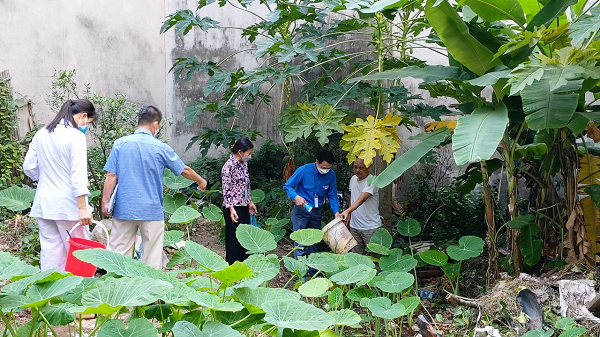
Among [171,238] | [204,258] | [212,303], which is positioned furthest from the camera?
[171,238]

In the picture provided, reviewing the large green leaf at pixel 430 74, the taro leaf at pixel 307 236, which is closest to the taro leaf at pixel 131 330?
the taro leaf at pixel 307 236

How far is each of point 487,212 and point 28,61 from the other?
6061mm

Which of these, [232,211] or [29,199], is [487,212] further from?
[29,199]

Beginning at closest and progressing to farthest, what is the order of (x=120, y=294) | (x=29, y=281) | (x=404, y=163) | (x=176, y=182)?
(x=120, y=294), (x=29, y=281), (x=404, y=163), (x=176, y=182)

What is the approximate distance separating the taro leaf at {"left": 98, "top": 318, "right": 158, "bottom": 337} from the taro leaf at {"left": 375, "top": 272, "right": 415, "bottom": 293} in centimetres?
206

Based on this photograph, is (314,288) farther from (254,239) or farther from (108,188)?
(108,188)

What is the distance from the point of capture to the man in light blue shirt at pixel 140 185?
13.7 ft

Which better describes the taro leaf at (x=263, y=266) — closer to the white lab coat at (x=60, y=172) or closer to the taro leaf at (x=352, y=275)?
the taro leaf at (x=352, y=275)

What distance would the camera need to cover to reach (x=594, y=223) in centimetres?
489

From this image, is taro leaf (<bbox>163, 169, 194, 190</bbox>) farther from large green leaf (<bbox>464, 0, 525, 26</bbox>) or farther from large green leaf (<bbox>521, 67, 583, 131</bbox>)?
large green leaf (<bbox>521, 67, 583, 131</bbox>)

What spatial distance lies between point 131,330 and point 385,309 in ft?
5.95

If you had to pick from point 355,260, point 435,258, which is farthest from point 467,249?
point 355,260

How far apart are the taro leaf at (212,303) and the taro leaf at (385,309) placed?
1386mm

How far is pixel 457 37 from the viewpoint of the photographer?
4.19m
